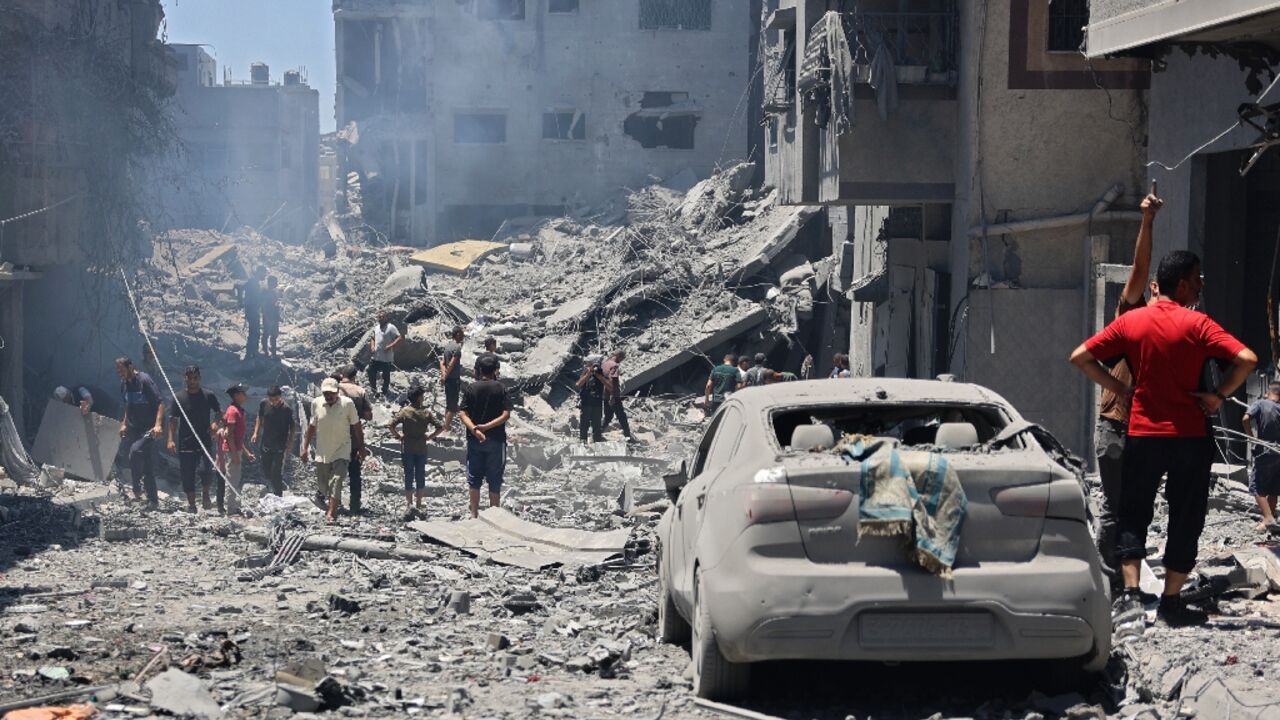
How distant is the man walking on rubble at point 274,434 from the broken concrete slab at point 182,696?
10.0m

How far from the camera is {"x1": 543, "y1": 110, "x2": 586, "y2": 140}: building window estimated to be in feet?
153

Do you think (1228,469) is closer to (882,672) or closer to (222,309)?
(882,672)

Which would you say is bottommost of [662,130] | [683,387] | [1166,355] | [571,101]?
[683,387]

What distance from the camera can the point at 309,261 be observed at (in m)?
44.1

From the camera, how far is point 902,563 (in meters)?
6.46

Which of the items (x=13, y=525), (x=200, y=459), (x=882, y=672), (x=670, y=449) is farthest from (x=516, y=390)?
(x=882, y=672)

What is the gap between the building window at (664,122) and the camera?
46469 millimetres

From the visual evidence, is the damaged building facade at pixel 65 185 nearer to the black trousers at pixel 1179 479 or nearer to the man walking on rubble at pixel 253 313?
the man walking on rubble at pixel 253 313

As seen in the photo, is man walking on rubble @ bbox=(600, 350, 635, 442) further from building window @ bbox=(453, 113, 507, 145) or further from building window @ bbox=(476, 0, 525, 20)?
building window @ bbox=(476, 0, 525, 20)

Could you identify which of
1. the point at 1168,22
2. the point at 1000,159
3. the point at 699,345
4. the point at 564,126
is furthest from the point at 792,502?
the point at 564,126

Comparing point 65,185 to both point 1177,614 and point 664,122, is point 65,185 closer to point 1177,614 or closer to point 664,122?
point 1177,614

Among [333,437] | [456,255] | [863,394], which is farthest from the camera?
[456,255]

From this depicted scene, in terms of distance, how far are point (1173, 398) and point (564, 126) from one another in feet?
132

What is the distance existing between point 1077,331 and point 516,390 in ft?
41.2
